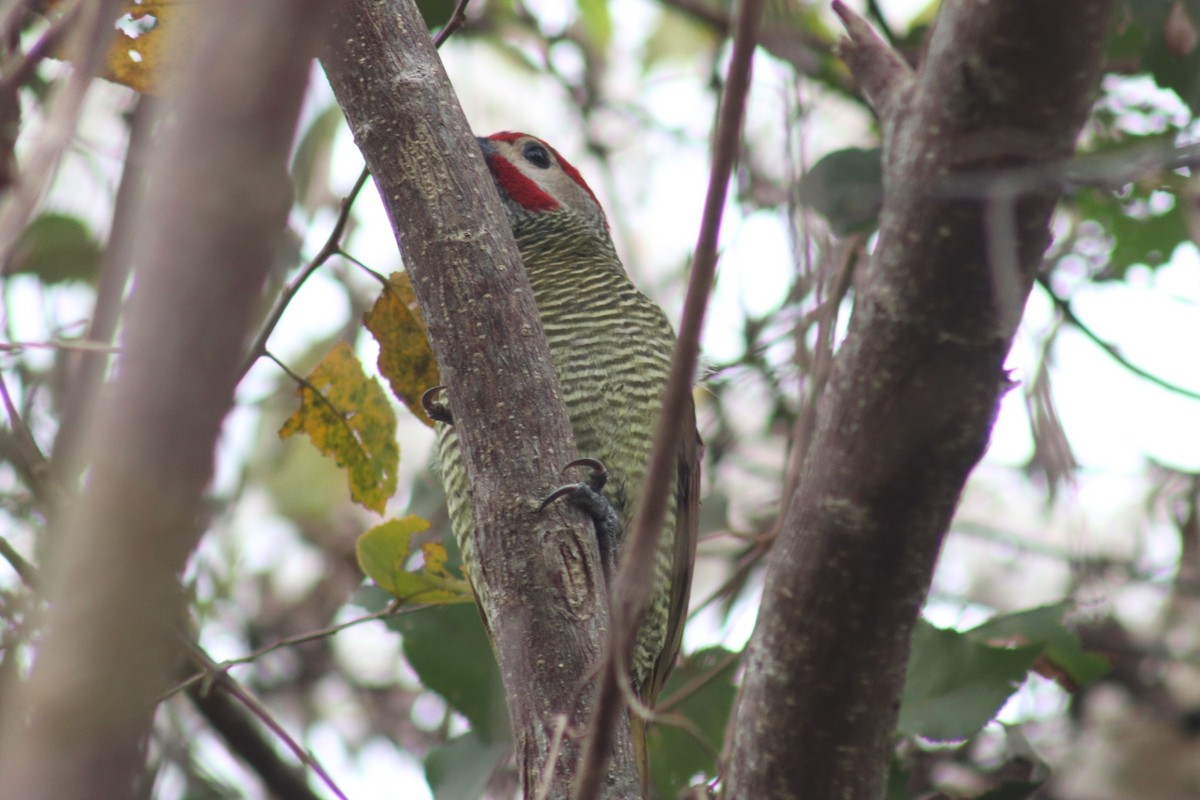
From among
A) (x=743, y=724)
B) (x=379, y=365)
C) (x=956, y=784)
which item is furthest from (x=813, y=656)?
(x=956, y=784)

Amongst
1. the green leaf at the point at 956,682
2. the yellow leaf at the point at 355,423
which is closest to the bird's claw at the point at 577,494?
the yellow leaf at the point at 355,423

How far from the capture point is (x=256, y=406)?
15.1ft

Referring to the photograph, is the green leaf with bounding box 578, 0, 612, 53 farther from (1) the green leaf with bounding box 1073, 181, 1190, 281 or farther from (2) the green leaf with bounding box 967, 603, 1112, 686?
(2) the green leaf with bounding box 967, 603, 1112, 686

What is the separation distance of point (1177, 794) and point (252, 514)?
3459 mm

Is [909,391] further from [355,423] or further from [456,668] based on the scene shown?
[456,668]

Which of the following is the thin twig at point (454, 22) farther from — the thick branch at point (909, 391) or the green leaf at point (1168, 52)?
the green leaf at point (1168, 52)

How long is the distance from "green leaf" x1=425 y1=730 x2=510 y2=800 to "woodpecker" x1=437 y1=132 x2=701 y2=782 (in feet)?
1.20

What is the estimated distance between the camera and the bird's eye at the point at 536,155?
4027mm

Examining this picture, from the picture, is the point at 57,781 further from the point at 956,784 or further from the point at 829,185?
the point at 956,784

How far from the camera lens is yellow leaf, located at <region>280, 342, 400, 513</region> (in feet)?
8.29

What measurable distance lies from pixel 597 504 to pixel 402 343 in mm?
738

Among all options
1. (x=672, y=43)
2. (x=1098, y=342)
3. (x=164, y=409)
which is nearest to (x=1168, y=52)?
(x=1098, y=342)

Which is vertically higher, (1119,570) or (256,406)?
(256,406)

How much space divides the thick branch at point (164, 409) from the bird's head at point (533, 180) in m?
3.30
